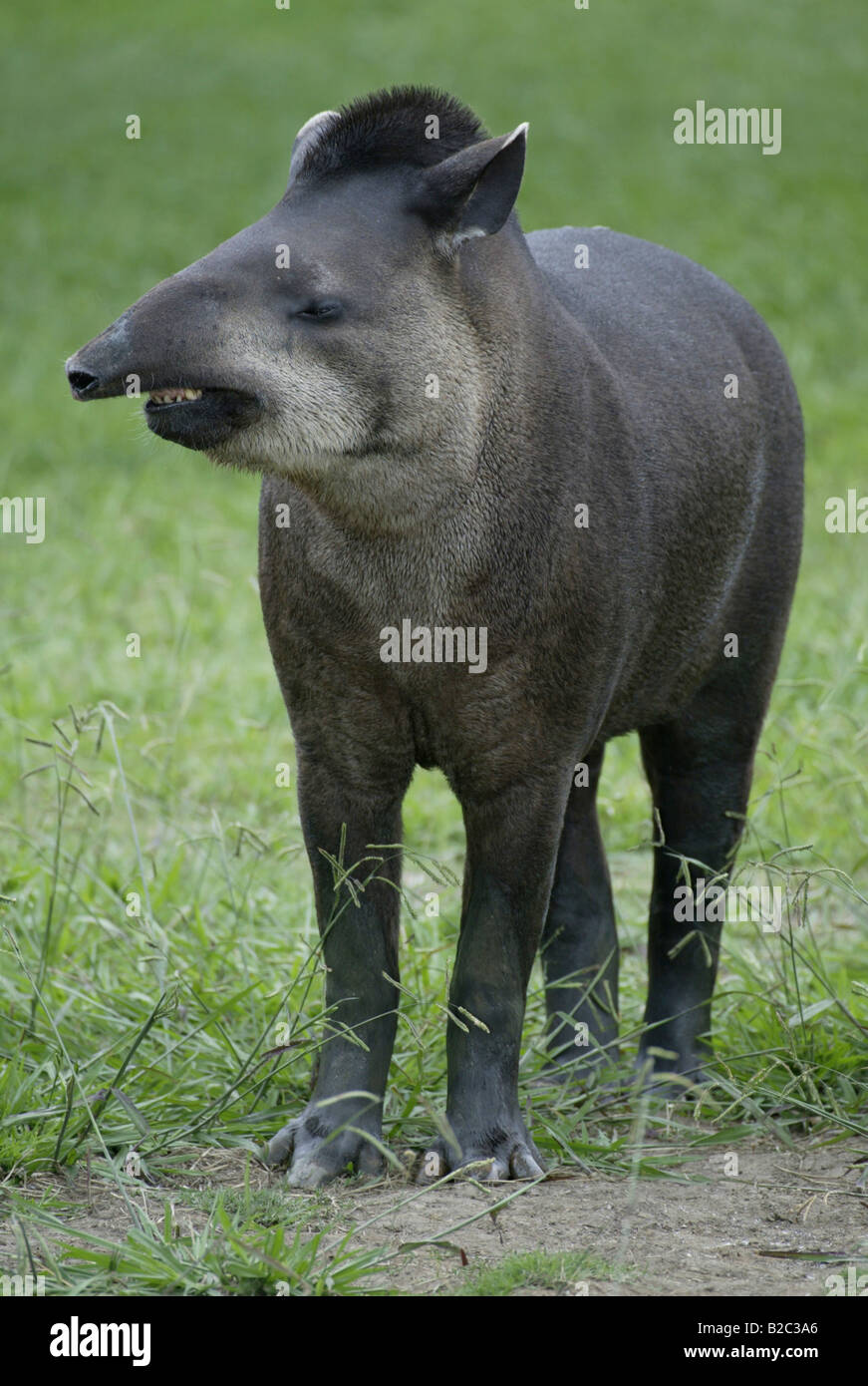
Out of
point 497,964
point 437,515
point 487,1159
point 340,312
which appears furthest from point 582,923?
point 340,312

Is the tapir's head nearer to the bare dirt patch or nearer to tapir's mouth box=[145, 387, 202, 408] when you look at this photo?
tapir's mouth box=[145, 387, 202, 408]

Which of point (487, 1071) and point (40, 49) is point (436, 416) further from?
point (40, 49)

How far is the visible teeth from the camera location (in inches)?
148

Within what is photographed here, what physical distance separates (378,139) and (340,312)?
0.49 metres

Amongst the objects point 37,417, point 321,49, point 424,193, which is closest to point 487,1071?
point 424,193

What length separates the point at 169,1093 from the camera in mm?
4621

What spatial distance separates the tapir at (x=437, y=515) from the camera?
3.85m

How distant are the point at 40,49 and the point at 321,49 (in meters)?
3.96

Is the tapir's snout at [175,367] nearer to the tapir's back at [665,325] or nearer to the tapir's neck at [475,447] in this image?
the tapir's neck at [475,447]

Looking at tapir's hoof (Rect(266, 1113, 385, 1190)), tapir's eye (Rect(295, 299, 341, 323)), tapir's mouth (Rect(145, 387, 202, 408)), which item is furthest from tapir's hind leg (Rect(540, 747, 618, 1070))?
tapir's mouth (Rect(145, 387, 202, 408))

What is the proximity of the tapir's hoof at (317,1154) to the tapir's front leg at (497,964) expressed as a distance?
16cm

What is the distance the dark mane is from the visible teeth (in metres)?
0.69

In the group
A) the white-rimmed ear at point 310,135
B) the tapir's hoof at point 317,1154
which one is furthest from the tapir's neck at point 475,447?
the tapir's hoof at point 317,1154

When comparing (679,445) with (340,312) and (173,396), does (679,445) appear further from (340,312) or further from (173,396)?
(173,396)
